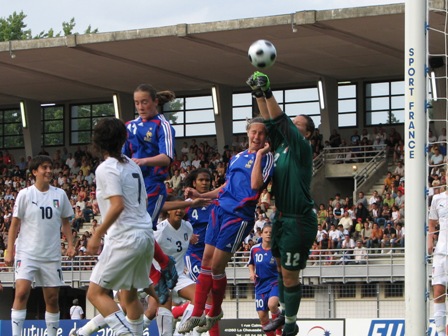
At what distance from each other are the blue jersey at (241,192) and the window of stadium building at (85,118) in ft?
117

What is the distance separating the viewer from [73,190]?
39625 millimetres

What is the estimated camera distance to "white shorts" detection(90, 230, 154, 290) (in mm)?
9688

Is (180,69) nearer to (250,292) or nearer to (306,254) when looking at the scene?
(250,292)

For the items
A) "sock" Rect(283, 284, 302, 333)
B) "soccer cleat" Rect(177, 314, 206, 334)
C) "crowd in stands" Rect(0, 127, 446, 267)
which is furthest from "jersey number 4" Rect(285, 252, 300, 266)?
"crowd in stands" Rect(0, 127, 446, 267)

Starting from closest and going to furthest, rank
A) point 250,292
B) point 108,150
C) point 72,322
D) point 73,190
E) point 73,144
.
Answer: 1. point 108,150
2. point 72,322
3. point 250,292
4. point 73,190
5. point 73,144

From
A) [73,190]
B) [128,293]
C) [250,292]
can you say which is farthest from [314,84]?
[128,293]

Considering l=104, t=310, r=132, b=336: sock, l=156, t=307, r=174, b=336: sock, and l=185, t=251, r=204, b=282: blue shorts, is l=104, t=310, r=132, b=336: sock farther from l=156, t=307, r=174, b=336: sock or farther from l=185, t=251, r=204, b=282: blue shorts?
l=185, t=251, r=204, b=282: blue shorts

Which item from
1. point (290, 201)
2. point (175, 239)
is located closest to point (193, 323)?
point (290, 201)

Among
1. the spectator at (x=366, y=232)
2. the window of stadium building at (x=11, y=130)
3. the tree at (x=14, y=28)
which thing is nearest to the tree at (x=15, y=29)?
the tree at (x=14, y=28)

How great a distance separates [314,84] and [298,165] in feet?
106

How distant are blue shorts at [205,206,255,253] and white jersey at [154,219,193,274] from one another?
313 cm

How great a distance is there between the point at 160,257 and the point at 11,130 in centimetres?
3847

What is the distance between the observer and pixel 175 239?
15.0 meters

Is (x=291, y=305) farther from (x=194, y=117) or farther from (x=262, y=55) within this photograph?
(x=194, y=117)
